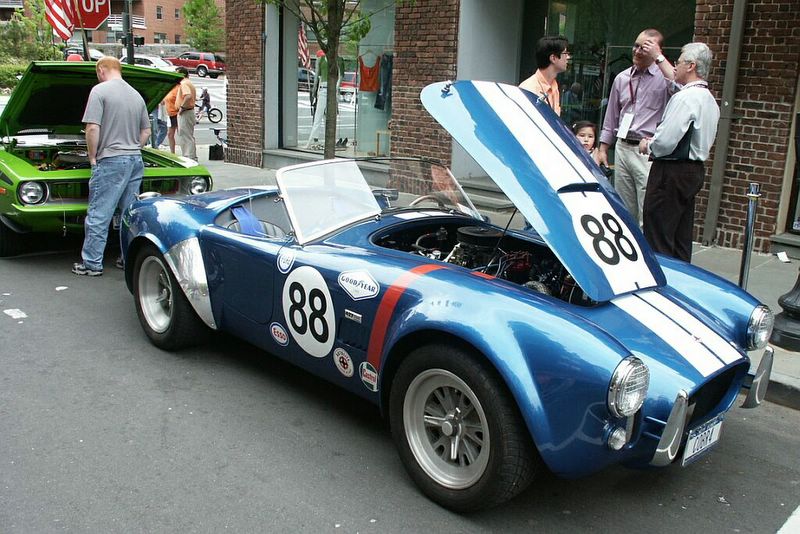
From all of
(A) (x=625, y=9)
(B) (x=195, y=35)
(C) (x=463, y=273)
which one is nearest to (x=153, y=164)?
(C) (x=463, y=273)

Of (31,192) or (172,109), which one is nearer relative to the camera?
(31,192)

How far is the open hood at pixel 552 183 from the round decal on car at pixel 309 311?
0.99 meters

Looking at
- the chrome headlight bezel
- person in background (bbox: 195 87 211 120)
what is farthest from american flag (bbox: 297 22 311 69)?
person in background (bbox: 195 87 211 120)

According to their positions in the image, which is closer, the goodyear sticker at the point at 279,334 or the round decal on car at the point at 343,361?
the round decal on car at the point at 343,361

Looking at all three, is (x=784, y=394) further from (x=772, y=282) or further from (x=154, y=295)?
(x=154, y=295)

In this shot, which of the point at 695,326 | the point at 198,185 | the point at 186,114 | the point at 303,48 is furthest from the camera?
the point at 303,48

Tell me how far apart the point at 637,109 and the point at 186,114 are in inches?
370

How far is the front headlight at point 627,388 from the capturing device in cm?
264

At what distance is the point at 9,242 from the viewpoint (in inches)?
289

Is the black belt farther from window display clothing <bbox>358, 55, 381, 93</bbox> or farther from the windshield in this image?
window display clothing <bbox>358, 55, 381, 93</bbox>

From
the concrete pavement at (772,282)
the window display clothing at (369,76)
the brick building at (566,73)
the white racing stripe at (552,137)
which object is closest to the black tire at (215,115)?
the brick building at (566,73)

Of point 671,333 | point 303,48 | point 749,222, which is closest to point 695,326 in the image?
point 671,333

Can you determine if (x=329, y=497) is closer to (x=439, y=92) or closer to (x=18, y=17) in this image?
(x=439, y=92)

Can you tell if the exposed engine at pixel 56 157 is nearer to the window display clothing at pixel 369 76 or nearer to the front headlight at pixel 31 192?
the front headlight at pixel 31 192
